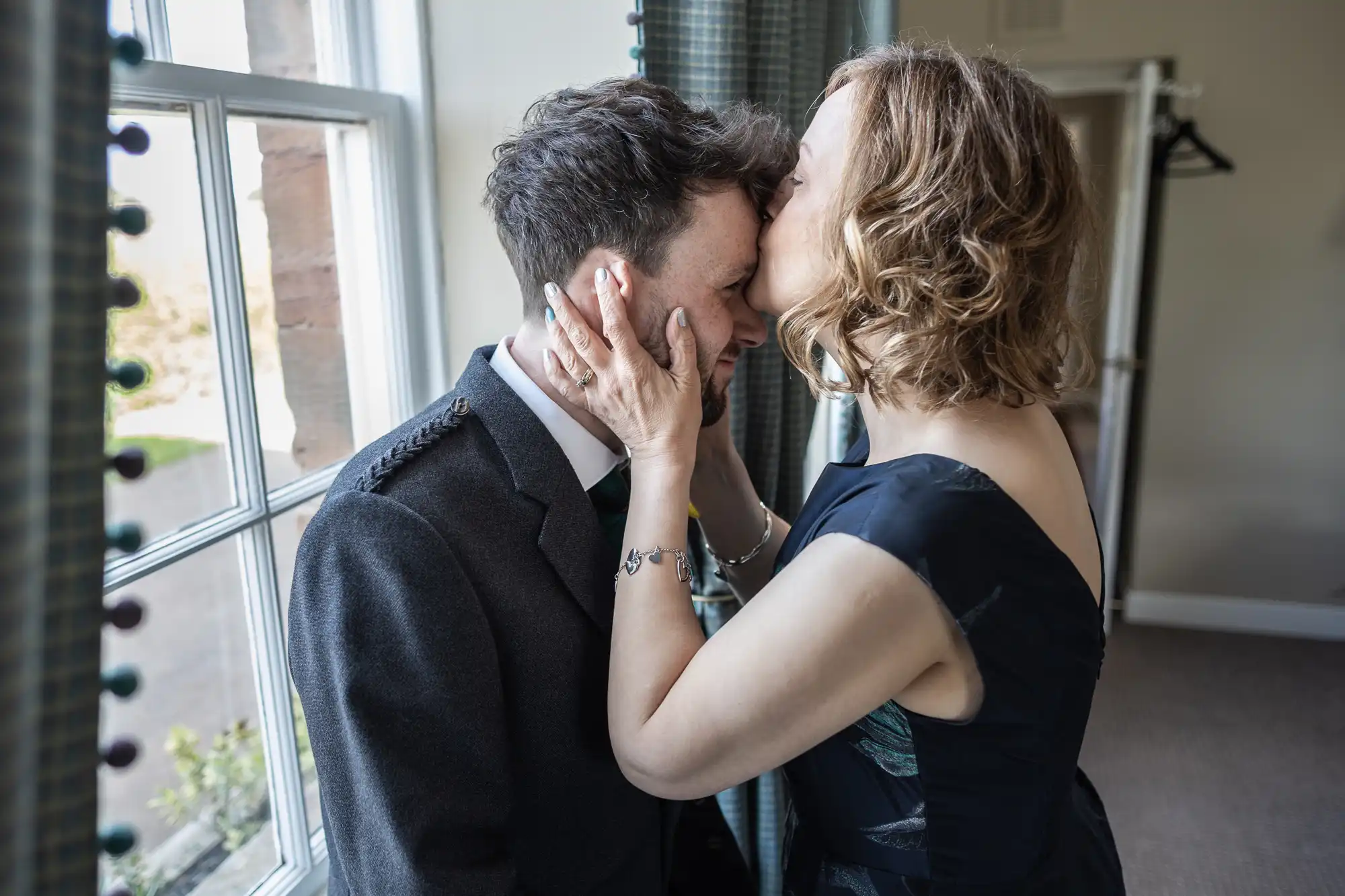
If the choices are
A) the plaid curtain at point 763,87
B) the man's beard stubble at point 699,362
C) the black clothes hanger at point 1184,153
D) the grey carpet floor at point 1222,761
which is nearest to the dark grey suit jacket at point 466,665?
the man's beard stubble at point 699,362

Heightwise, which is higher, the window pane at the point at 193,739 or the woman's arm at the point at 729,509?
the woman's arm at the point at 729,509

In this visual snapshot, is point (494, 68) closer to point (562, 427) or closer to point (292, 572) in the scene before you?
point (562, 427)

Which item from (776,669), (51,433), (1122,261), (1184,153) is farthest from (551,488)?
(1184,153)

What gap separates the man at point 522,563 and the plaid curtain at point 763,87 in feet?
0.90

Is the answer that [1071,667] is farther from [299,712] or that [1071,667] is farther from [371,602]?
[299,712]

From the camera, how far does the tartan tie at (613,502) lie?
1053 millimetres

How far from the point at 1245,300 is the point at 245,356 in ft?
11.3

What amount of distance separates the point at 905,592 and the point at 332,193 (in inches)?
39.5

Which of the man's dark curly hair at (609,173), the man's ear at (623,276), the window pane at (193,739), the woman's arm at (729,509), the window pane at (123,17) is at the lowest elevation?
the window pane at (193,739)

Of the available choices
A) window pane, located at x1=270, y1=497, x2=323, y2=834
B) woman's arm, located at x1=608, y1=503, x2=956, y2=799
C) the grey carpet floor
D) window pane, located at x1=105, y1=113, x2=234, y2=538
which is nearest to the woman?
woman's arm, located at x1=608, y1=503, x2=956, y2=799

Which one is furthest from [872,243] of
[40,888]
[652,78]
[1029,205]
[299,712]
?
[299,712]

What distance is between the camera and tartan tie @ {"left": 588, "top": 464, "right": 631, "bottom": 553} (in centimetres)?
105

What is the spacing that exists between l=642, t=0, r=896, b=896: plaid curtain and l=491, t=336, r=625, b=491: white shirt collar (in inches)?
17.6

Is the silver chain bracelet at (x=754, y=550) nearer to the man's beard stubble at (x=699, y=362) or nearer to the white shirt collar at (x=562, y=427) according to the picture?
the man's beard stubble at (x=699, y=362)
